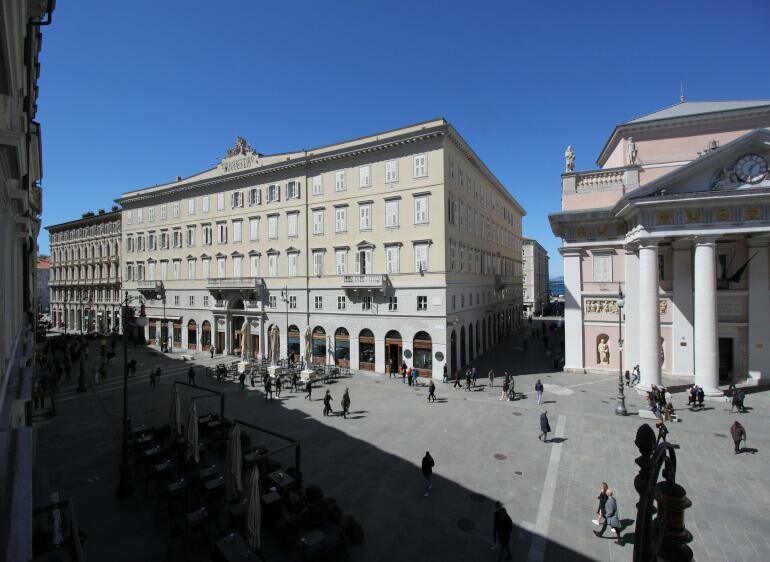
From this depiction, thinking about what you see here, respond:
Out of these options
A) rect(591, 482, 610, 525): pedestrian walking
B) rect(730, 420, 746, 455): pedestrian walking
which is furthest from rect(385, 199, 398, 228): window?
rect(591, 482, 610, 525): pedestrian walking

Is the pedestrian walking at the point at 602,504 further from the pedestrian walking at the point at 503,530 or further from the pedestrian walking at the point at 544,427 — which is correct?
the pedestrian walking at the point at 544,427

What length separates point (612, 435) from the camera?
17.1 meters

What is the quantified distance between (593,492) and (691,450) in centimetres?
620

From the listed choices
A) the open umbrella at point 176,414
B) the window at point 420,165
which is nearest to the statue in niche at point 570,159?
the window at point 420,165

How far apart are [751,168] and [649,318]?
970cm

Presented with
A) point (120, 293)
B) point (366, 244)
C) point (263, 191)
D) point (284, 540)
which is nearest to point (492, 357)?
point (366, 244)

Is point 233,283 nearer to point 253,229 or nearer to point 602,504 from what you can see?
point 253,229

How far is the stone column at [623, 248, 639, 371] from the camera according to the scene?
26609mm

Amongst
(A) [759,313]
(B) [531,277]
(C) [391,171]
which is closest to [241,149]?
(C) [391,171]

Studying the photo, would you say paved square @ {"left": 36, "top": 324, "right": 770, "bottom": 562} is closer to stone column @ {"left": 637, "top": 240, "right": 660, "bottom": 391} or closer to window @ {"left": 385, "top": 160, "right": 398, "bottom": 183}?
stone column @ {"left": 637, "top": 240, "right": 660, "bottom": 391}

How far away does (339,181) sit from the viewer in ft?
107

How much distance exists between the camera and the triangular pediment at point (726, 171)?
2105 cm

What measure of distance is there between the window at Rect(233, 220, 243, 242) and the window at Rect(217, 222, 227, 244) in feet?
4.32

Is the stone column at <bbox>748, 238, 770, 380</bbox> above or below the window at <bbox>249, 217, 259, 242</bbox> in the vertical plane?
below
